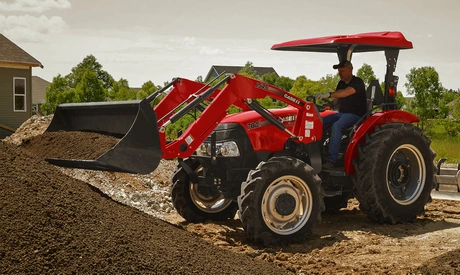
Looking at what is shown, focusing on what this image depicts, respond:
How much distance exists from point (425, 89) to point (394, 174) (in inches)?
1405

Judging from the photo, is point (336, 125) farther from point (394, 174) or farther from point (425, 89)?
point (425, 89)

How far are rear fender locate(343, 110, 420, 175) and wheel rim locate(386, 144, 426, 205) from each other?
17.4 inches

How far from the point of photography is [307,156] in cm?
830

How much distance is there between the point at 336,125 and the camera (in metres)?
8.42

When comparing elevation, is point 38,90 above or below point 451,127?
above

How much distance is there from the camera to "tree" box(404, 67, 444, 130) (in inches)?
1645

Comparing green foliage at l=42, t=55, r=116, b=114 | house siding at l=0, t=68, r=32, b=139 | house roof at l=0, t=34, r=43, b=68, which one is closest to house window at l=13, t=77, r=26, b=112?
house siding at l=0, t=68, r=32, b=139

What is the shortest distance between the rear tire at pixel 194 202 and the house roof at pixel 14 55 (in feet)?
71.0

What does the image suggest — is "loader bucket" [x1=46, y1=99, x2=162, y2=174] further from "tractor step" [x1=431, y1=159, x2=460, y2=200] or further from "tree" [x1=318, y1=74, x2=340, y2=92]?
"tree" [x1=318, y1=74, x2=340, y2=92]

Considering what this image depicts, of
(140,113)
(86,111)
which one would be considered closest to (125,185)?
(86,111)

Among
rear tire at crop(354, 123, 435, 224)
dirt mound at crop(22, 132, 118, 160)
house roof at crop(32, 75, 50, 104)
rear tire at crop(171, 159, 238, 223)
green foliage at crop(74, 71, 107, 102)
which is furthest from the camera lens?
house roof at crop(32, 75, 50, 104)

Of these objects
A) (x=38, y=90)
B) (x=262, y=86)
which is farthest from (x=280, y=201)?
(x=38, y=90)

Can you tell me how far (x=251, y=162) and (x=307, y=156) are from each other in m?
0.77

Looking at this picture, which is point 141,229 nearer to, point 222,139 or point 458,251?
point 222,139
